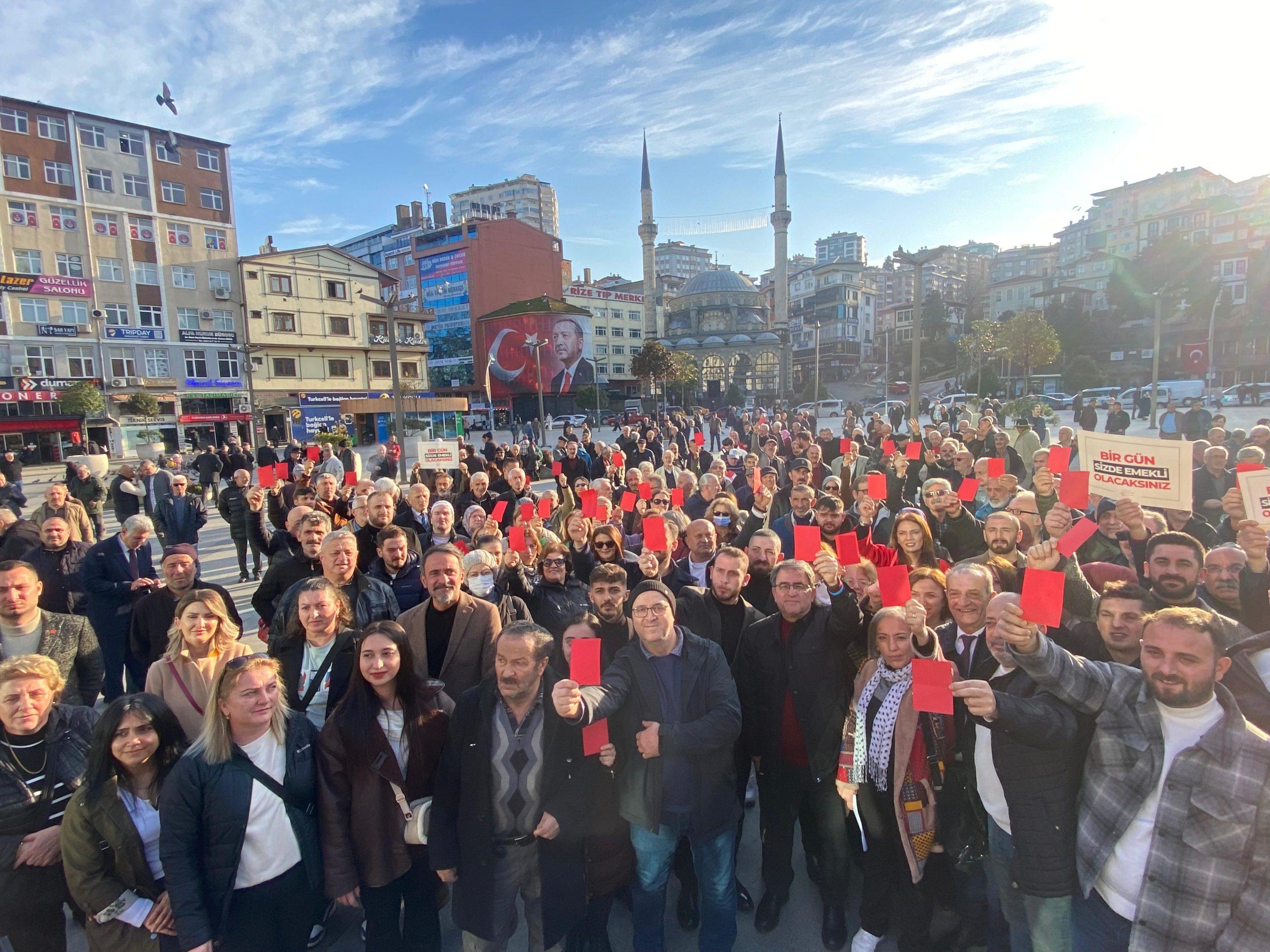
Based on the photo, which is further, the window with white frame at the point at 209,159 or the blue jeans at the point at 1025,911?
the window with white frame at the point at 209,159

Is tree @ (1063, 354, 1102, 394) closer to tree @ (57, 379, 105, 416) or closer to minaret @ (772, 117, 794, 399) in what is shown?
minaret @ (772, 117, 794, 399)

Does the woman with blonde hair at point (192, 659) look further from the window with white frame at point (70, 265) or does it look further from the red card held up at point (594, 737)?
the window with white frame at point (70, 265)

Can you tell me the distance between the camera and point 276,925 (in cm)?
247

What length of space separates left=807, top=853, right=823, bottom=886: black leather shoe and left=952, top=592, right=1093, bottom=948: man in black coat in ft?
3.52

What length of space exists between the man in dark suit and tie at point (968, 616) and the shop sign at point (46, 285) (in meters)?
41.9

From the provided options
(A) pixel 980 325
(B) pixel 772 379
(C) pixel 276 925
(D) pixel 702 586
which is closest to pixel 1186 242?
(A) pixel 980 325

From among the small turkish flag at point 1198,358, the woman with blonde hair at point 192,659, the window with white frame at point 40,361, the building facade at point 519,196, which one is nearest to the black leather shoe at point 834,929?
the woman with blonde hair at point 192,659

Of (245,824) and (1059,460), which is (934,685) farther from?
(1059,460)

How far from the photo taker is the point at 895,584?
2852 millimetres

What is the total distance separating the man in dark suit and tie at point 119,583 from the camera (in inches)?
193

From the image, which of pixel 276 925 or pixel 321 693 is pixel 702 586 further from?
pixel 276 925

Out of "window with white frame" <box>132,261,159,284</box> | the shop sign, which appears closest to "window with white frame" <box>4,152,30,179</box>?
the shop sign

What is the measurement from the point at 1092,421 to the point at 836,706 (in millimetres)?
15577

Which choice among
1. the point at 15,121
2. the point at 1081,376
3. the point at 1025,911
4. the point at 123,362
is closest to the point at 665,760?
the point at 1025,911
